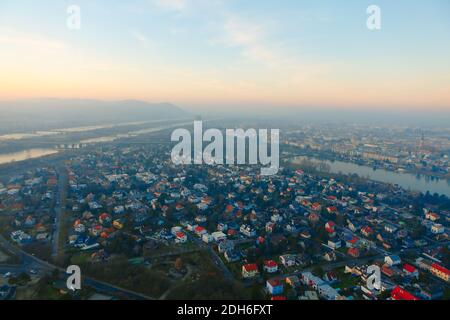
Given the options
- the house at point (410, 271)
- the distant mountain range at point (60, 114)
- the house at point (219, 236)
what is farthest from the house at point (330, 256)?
the distant mountain range at point (60, 114)

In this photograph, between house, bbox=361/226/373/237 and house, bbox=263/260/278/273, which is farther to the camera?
house, bbox=361/226/373/237

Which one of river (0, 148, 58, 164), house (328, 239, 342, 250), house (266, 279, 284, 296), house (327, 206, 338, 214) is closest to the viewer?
house (266, 279, 284, 296)

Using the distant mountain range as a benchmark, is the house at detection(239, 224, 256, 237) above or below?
below

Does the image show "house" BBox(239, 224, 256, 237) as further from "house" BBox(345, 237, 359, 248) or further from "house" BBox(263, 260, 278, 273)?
"house" BBox(345, 237, 359, 248)

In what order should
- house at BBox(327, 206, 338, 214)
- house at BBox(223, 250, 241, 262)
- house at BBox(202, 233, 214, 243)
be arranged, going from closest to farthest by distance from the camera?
1. house at BBox(223, 250, 241, 262)
2. house at BBox(202, 233, 214, 243)
3. house at BBox(327, 206, 338, 214)

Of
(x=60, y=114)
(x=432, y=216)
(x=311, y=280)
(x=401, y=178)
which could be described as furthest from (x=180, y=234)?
(x=60, y=114)

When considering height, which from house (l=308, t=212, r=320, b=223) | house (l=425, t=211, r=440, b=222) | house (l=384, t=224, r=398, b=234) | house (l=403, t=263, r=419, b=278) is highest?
house (l=308, t=212, r=320, b=223)

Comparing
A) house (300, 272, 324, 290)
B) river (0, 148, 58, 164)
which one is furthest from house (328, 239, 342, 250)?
river (0, 148, 58, 164)
